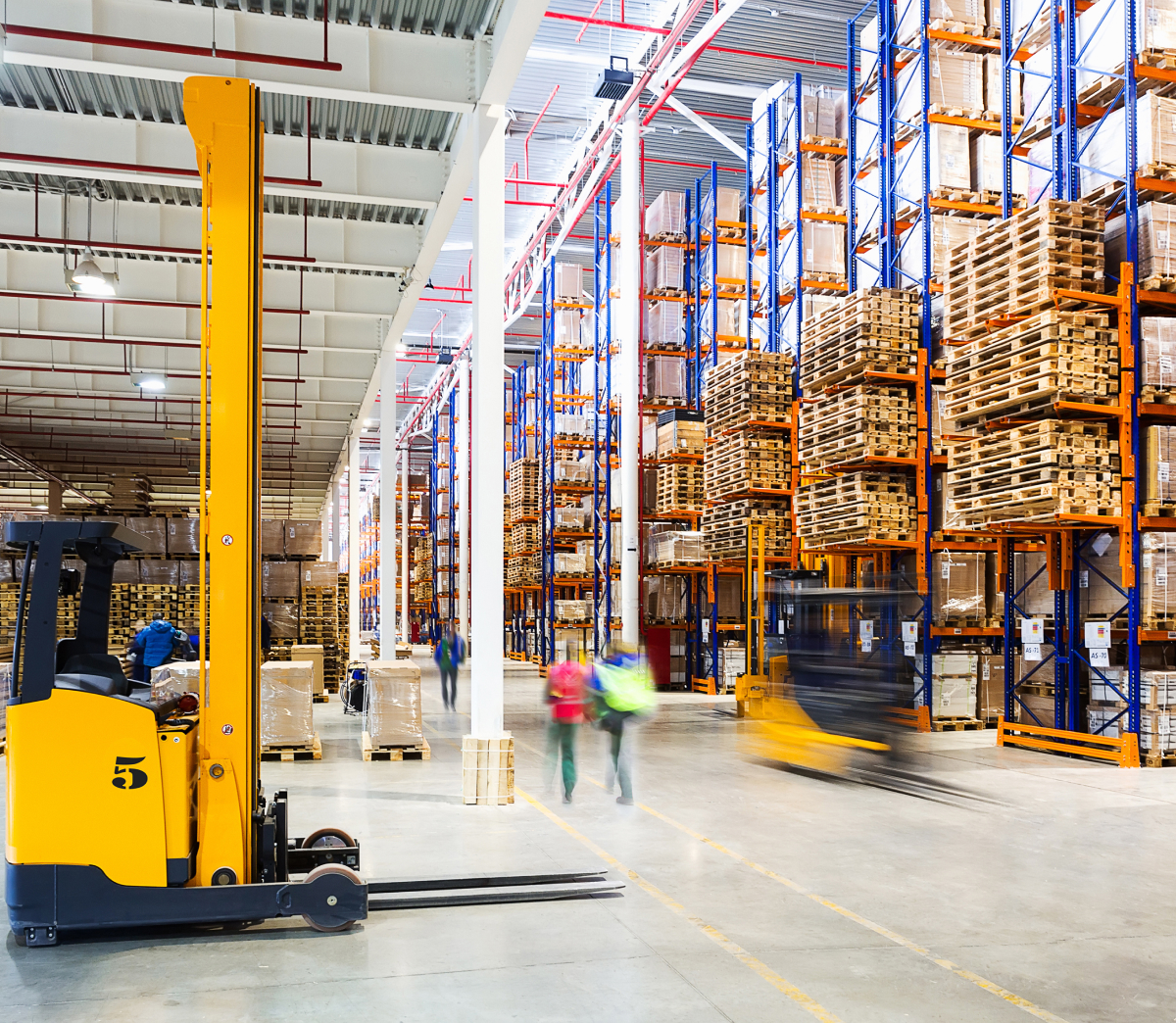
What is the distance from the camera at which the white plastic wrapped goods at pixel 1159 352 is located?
10961 mm

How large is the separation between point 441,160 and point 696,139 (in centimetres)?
1312

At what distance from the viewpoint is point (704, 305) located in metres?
20.1

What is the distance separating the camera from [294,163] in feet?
32.9

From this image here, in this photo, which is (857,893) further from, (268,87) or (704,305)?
(704,305)

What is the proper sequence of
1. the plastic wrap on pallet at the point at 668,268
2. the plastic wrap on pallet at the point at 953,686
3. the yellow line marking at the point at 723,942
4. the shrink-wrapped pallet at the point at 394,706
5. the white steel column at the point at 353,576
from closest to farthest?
1. the yellow line marking at the point at 723,942
2. the shrink-wrapped pallet at the point at 394,706
3. the plastic wrap on pallet at the point at 953,686
4. the white steel column at the point at 353,576
5. the plastic wrap on pallet at the point at 668,268

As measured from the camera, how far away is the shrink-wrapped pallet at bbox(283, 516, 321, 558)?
1894 cm

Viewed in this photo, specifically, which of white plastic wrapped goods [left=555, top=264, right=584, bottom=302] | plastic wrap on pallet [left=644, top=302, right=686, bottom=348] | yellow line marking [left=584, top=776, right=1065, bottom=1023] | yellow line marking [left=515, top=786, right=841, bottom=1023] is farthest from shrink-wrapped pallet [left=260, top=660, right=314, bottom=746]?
white plastic wrapped goods [left=555, top=264, right=584, bottom=302]

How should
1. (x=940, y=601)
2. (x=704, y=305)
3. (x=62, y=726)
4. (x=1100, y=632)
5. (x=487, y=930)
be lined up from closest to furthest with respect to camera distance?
(x=62, y=726)
(x=487, y=930)
(x=1100, y=632)
(x=940, y=601)
(x=704, y=305)

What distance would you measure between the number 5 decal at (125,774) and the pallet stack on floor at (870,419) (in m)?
10.4

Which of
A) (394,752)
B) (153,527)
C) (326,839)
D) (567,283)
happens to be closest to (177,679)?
(394,752)

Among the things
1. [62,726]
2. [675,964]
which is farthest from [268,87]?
[675,964]

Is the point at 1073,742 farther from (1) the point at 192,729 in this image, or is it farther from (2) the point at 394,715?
(1) the point at 192,729

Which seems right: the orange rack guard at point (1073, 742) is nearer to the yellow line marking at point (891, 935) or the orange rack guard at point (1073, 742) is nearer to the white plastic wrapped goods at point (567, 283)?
the yellow line marking at point (891, 935)

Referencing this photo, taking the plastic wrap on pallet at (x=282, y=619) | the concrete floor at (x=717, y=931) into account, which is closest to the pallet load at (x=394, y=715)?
the concrete floor at (x=717, y=931)
